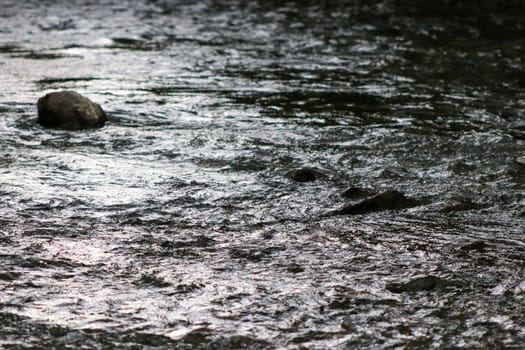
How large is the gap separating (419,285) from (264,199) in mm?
1524

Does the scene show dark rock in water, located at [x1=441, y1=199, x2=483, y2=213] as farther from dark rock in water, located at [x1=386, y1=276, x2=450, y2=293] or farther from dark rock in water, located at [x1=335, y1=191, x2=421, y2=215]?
→ dark rock in water, located at [x1=386, y1=276, x2=450, y2=293]

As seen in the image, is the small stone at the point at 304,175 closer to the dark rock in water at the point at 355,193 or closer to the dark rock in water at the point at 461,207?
the dark rock in water at the point at 355,193

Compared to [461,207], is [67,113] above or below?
above

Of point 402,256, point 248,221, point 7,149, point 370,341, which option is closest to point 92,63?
point 7,149

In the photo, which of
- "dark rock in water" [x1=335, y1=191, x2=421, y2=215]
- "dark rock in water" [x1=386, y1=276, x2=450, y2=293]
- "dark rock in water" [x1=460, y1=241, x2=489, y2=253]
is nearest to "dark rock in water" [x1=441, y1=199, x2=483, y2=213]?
"dark rock in water" [x1=335, y1=191, x2=421, y2=215]

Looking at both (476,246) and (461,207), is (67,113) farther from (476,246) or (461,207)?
(476,246)

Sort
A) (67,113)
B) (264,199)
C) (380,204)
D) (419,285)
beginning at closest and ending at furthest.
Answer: (419,285)
(380,204)
(264,199)
(67,113)

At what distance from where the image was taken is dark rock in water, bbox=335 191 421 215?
195 inches

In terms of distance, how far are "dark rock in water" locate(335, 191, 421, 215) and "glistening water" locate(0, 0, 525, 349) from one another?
8 centimetres

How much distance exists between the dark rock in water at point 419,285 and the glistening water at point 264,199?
0.01 metres

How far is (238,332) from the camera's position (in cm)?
344

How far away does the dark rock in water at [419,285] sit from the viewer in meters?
3.87

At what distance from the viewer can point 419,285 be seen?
12.8ft

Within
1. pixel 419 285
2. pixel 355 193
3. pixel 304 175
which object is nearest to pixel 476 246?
pixel 419 285
